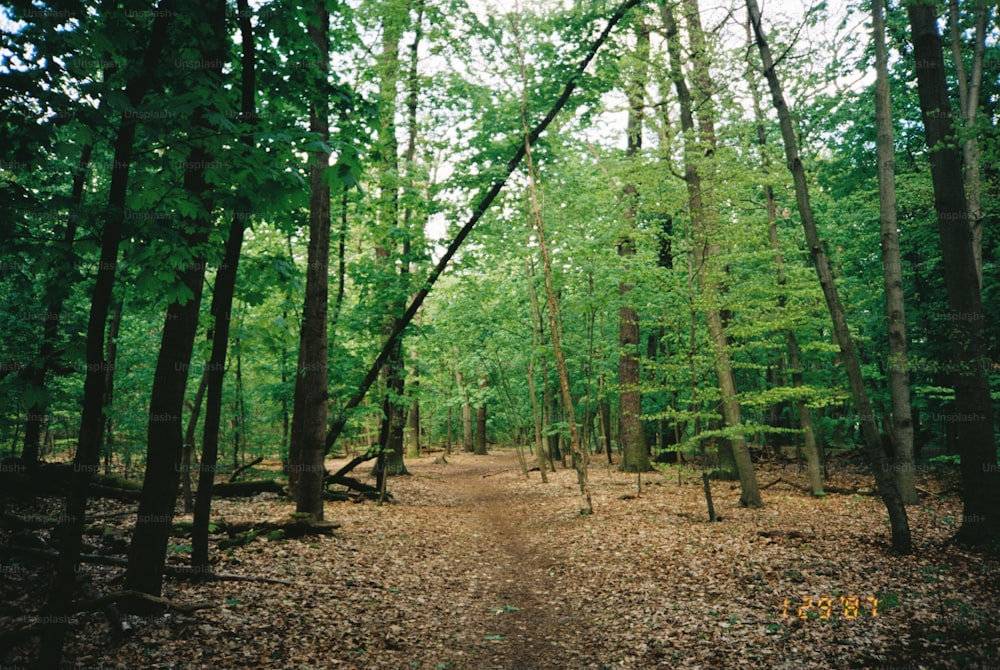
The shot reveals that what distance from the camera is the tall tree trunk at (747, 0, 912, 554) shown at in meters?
7.73

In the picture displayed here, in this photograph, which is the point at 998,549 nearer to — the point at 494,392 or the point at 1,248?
the point at 1,248

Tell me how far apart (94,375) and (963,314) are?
10.7 metres

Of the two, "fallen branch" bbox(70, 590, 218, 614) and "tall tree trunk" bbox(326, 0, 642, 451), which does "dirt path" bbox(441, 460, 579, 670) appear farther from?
"tall tree trunk" bbox(326, 0, 642, 451)

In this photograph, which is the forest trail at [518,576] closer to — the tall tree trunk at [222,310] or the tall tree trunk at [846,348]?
the tall tree trunk at [222,310]

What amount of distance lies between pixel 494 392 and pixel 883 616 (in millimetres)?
18775

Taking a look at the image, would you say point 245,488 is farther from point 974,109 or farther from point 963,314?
point 974,109

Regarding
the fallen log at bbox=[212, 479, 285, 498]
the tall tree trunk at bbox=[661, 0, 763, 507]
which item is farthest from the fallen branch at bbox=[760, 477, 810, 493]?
the fallen log at bbox=[212, 479, 285, 498]

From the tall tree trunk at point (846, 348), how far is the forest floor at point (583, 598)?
579 mm

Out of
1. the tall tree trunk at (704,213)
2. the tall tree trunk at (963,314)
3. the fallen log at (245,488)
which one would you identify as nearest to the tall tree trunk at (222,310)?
the fallen log at (245,488)

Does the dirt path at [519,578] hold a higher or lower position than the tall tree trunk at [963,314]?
lower

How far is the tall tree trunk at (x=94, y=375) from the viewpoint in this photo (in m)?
3.62

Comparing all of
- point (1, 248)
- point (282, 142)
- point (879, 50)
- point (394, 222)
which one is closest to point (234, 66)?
point (282, 142)

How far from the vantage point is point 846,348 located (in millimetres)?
8008

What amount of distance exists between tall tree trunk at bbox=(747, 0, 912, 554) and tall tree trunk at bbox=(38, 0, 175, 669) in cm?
821
